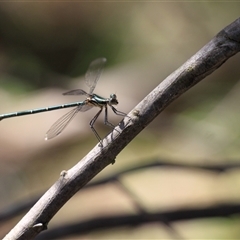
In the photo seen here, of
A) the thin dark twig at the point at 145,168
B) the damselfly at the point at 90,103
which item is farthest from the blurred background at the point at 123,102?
the damselfly at the point at 90,103

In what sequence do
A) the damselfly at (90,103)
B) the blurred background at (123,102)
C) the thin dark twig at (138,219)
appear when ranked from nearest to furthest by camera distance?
1. the damselfly at (90,103)
2. the thin dark twig at (138,219)
3. the blurred background at (123,102)

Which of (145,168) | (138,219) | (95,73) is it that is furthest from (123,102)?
(138,219)

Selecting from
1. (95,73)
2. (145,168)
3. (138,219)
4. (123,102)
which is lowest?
(138,219)

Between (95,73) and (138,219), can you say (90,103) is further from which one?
(138,219)

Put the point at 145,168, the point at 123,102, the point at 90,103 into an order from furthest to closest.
Result: the point at 123,102 → the point at 145,168 → the point at 90,103

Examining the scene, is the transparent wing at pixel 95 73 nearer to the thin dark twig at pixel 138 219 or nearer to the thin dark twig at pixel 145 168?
the thin dark twig at pixel 145 168

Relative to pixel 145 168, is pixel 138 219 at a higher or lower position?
lower

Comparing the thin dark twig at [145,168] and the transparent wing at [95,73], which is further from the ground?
the transparent wing at [95,73]

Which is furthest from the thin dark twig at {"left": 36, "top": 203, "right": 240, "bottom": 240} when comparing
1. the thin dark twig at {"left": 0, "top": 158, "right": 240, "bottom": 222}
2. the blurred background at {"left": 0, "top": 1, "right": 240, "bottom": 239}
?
the thin dark twig at {"left": 0, "top": 158, "right": 240, "bottom": 222}

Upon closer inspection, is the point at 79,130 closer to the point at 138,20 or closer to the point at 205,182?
the point at 205,182
